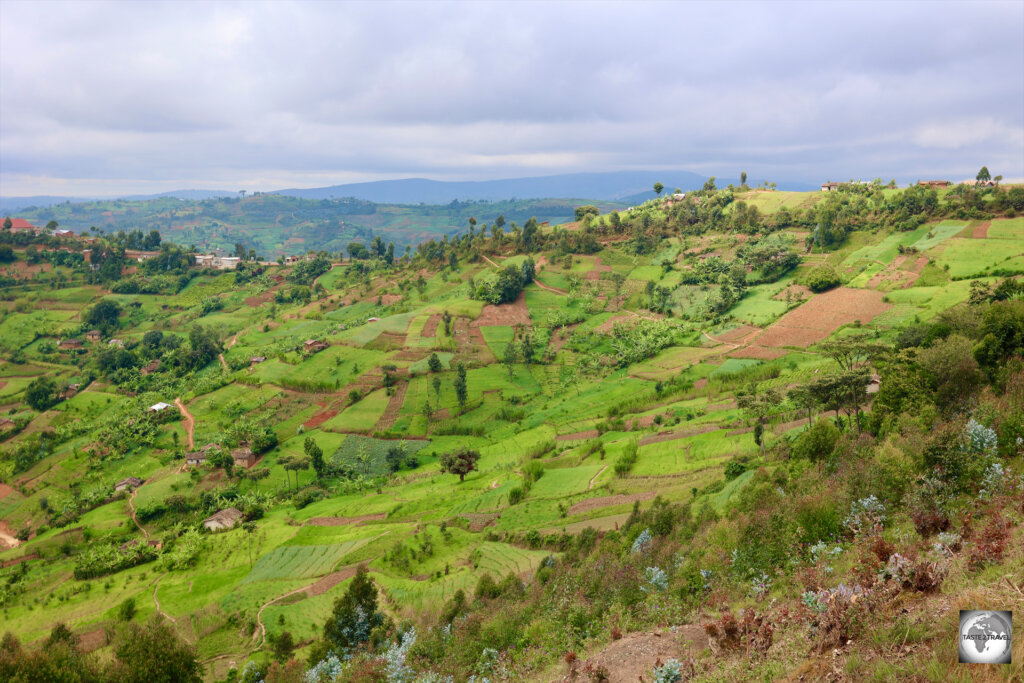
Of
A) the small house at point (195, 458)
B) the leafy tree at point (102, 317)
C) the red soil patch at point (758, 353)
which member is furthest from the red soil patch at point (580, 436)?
the leafy tree at point (102, 317)

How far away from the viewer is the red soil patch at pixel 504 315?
78000 mm

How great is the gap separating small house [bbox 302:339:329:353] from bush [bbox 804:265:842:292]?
6749 cm

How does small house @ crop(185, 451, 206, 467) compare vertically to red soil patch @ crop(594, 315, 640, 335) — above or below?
below

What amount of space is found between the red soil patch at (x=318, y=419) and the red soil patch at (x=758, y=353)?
45.9m

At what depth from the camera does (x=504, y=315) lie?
80062 mm

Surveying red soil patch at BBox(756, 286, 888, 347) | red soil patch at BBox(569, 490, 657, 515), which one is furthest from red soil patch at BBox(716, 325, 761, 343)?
red soil patch at BBox(569, 490, 657, 515)

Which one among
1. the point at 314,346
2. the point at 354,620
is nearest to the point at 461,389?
the point at 314,346

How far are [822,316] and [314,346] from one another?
6596 cm

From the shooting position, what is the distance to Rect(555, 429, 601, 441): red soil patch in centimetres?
4603

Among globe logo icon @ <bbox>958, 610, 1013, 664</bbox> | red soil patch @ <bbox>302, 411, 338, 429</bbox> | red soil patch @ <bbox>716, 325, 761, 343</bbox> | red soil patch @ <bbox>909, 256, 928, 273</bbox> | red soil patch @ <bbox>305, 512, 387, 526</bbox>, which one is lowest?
red soil patch @ <bbox>305, 512, 387, 526</bbox>

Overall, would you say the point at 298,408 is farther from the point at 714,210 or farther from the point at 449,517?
the point at 714,210

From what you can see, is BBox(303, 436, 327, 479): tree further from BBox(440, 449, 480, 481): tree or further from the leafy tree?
the leafy tree

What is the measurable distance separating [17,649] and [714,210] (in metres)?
114

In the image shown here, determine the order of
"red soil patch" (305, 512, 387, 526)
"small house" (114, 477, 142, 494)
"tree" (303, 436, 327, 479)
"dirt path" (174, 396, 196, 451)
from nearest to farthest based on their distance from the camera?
"red soil patch" (305, 512, 387, 526), "small house" (114, 477, 142, 494), "tree" (303, 436, 327, 479), "dirt path" (174, 396, 196, 451)
